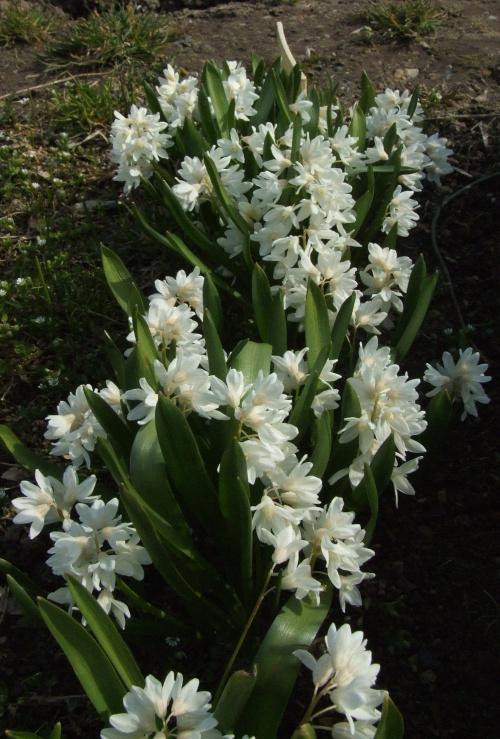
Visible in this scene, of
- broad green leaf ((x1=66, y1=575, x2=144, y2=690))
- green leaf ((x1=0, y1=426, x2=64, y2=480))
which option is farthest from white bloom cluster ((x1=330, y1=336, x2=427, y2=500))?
green leaf ((x1=0, y1=426, x2=64, y2=480))

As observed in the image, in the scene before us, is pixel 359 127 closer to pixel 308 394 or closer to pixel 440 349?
pixel 440 349

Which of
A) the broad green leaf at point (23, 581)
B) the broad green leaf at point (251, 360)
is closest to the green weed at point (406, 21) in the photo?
the broad green leaf at point (251, 360)

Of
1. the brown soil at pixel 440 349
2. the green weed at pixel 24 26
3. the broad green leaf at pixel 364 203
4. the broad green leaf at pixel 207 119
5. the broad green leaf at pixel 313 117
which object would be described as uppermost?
the green weed at pixel 24 26

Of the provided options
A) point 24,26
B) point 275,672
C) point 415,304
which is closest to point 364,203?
point 415,304

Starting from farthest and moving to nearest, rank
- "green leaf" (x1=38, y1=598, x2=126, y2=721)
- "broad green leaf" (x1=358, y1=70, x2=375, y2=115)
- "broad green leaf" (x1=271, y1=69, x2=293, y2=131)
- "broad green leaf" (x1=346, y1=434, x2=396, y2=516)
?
"broad green leaf" (x1=358, y1=70, x2=375, y2=115) < "broad green leaf" (x1=271, y1=69, x2=293, y2=131) < "broad green leaf" (x1=346, y1=434, x2=396, y2=516) < "green leaf" (x1=38, y1=598, x2=126, y2=721)

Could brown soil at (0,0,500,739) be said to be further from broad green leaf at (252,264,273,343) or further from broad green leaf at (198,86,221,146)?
broad green leaf at (198,86,221,146)

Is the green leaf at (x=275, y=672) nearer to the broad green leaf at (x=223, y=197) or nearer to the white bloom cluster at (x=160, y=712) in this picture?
the white bloom cluster at (x=160, y=712)
